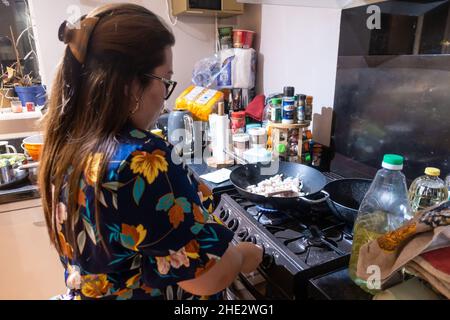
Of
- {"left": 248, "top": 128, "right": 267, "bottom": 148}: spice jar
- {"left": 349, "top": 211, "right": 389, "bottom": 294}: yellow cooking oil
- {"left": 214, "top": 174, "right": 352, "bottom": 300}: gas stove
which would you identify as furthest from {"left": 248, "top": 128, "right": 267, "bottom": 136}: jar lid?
{"left": 349, "top": 211, "right": 389, "bottom": 294}: yellow cooking oil

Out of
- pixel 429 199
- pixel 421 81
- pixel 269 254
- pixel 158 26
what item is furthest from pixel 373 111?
pixel 158 26

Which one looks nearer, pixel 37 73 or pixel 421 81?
pixel 421 81

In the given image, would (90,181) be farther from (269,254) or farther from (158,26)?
(269,254)

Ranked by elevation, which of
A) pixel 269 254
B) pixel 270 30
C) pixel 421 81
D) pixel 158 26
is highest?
pixel 270 30

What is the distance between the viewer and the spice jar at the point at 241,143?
1.48 meters

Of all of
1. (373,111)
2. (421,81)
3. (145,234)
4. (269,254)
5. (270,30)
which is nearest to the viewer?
(145,234)

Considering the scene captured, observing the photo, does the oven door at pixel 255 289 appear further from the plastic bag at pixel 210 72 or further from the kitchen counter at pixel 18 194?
the plastic bag at pixel 210 72

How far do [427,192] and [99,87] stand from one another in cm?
89

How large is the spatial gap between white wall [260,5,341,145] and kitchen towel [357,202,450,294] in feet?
2.79

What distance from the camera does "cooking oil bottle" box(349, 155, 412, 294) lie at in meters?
0.72

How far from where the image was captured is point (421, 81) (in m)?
0.93

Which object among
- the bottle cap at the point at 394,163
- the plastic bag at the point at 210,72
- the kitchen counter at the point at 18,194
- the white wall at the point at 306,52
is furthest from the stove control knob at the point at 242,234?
the plastic bag at the point at 210,72

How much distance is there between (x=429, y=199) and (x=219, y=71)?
147 centimetres

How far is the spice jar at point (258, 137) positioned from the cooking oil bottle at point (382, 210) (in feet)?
2.39
